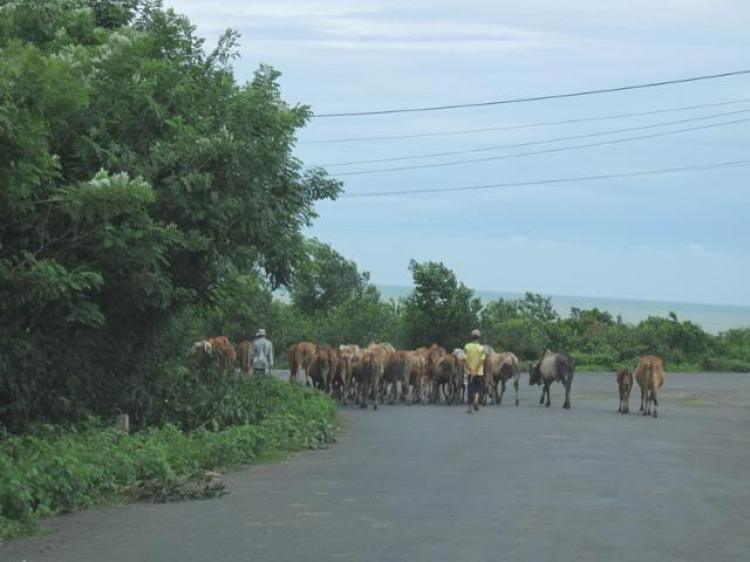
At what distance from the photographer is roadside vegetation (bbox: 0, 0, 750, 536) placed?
570 inches

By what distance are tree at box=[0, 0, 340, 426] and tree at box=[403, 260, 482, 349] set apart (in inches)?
1010

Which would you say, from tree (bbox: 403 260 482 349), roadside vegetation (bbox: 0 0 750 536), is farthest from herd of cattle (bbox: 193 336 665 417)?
tree (bbox: 403 260 482 349)

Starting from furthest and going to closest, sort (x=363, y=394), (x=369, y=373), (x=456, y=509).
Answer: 1. (x=369, y=373)
2. (x=363, y=394)
3. (x=456, y=509)

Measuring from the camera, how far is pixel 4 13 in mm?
19109

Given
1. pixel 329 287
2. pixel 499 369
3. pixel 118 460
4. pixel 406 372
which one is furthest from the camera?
pixel 329 287

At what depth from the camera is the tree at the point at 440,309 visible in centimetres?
4894

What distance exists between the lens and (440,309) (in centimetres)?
4922

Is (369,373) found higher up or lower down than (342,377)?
higher up

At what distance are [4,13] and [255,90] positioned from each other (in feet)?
14.8

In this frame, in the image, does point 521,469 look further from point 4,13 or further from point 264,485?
point 4,13

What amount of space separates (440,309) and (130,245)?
31367 mm

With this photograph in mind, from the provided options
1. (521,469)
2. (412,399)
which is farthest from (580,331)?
(521,469)

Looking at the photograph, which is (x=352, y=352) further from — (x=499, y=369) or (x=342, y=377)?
(x=499, y=369)

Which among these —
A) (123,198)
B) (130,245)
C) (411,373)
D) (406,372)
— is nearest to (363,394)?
(406,372)
